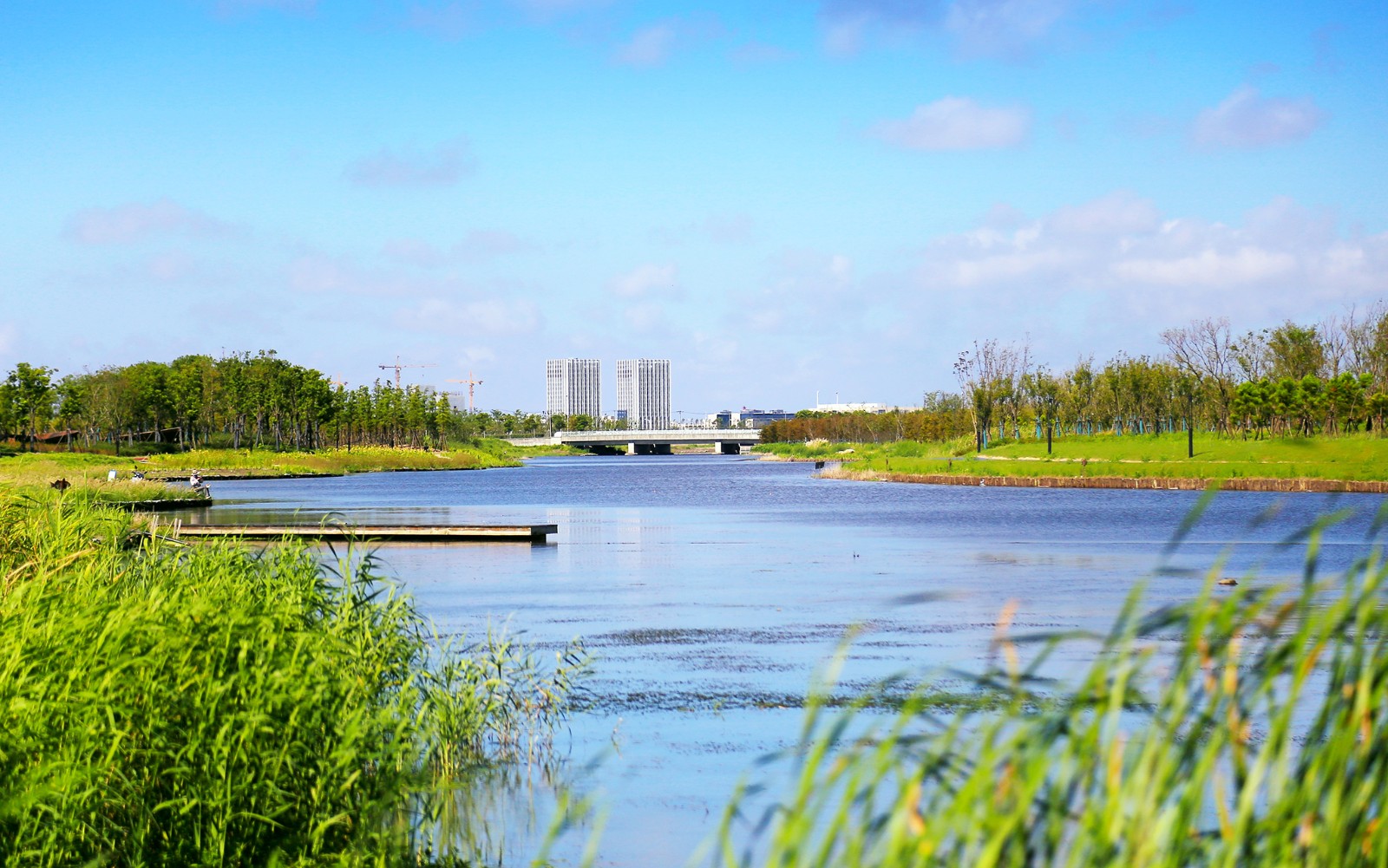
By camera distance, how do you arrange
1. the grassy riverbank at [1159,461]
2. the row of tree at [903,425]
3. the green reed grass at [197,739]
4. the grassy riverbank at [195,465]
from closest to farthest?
the green reed grass at [197,739] → the grassy riverbank at [195,465] → the grassy riverbank at [1159,461] → the row of tree at [903,425]

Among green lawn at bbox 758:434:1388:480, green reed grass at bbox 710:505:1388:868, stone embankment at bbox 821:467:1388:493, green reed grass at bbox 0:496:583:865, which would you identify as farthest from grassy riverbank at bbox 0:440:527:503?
green lawn at bbox 758:434:1388:480

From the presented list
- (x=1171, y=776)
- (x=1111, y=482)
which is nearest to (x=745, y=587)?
(x=1171, y=776)

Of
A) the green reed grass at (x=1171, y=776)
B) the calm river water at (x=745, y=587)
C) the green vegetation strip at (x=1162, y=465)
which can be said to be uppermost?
the green reed grass at (x=1171, y=776)

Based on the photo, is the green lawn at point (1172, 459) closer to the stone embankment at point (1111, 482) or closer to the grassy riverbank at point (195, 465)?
the stone embankment at point (1111, 482)

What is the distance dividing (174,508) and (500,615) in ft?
98.0

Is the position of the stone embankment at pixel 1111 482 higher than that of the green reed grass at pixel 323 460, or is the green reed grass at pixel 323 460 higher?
the green reed grass at pixel 323 460

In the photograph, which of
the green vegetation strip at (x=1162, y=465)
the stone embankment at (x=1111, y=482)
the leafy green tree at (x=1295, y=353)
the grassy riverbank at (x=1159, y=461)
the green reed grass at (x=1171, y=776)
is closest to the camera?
the green reed grass at (x=1171, y=776)

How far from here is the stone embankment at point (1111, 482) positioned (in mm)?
50469

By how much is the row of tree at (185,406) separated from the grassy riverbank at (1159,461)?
50.9 meters

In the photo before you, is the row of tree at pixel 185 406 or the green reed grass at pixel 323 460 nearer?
the green reed grass at pixel 323 460

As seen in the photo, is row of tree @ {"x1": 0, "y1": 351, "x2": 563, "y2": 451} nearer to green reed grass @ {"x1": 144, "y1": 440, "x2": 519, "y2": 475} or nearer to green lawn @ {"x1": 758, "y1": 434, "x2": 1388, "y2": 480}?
green reed grass @ {"x1": 144, "y1": 440, "x2": 519, "y2": 475}

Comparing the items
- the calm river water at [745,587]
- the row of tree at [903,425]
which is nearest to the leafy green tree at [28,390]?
the calm river water at [745,587]

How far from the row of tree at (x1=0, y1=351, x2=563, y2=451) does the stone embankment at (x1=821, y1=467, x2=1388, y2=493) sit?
51581 mm

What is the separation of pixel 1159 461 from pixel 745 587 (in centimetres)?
4862
